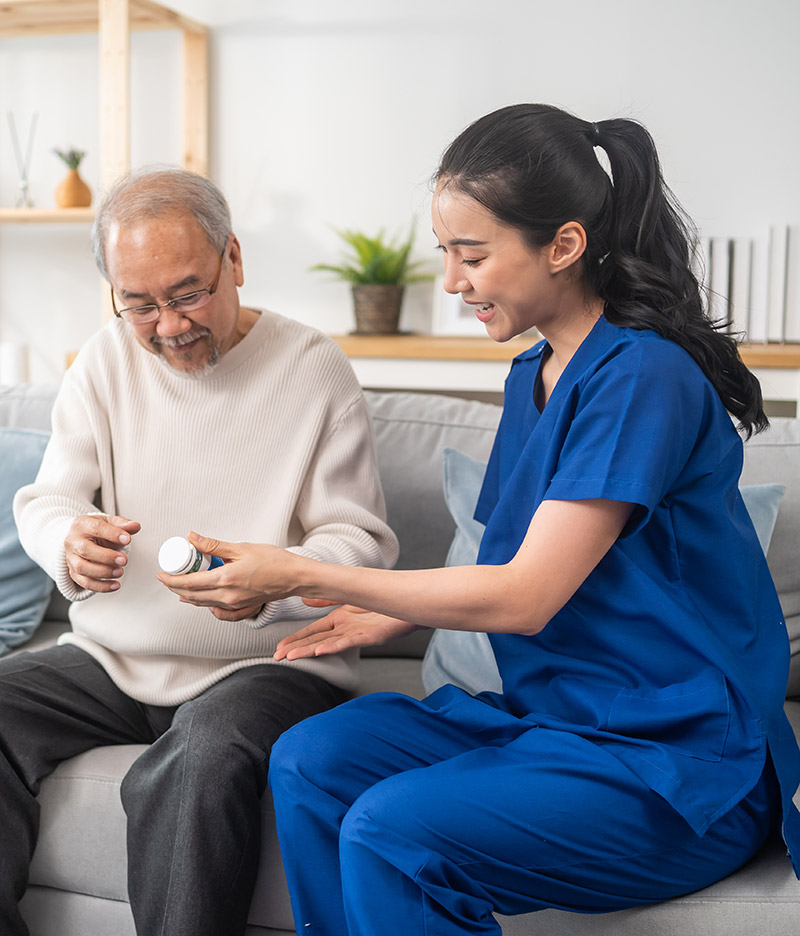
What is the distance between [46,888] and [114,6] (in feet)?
Answer: 8.10

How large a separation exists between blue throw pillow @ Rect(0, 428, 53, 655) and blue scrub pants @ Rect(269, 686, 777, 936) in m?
0.81

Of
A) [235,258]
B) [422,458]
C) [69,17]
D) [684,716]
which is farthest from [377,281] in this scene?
[684,716]

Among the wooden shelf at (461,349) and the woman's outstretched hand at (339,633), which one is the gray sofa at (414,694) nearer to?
the woman's outstretched hand at (339,633)

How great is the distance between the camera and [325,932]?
1078mm

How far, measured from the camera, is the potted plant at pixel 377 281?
122 inches

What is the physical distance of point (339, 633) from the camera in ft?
4.45

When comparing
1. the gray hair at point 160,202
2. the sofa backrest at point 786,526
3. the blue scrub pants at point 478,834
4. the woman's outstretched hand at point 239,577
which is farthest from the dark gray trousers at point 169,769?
the sofa backrest at point 786,526

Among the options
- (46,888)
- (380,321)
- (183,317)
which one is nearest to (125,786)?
(46,888)

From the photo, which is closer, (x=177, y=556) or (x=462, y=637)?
(x=177, y=556)

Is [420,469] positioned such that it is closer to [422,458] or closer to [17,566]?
[422,458]

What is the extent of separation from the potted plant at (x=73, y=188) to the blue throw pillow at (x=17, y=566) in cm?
171

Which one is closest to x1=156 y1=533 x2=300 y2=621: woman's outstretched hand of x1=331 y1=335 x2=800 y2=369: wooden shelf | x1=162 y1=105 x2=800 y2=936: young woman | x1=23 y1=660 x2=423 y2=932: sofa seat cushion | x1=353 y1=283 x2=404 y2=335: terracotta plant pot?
x1=162 y1=105 x2=800 y2=936: young woman

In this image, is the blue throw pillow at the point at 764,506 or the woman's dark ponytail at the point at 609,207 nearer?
the woman's dark ponytail at the point at 609,207

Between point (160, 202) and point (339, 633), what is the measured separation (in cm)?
65
